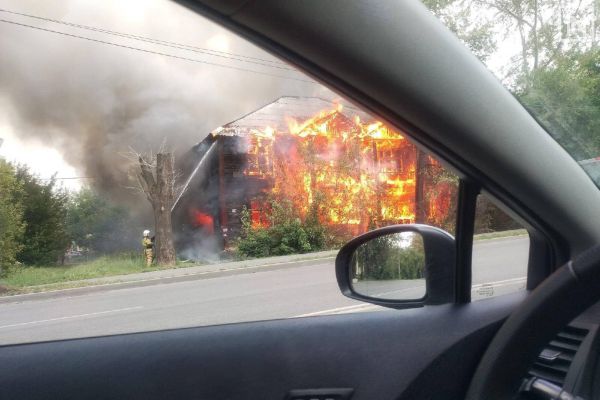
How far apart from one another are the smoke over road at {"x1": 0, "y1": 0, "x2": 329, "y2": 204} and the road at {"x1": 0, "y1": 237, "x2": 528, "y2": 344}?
1.64 ft

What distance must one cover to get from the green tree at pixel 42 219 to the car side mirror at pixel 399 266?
1.10 metres

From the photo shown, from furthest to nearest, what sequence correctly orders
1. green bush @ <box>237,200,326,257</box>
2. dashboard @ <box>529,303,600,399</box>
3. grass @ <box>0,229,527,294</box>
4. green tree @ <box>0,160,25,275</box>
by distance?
green bush @ <box>237,200,326,257</box>, grass @ <box>0,229,527,294</box>, green tree @ <box>0,160,25,275</box>, dashboard @ <box>529,303,600,399</box>

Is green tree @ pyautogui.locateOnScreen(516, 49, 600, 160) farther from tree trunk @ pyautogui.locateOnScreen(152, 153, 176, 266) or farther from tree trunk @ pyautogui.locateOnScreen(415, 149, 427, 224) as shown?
tree trunk @ pyautogui.locateOnScreen(152, 153, 176, 266)

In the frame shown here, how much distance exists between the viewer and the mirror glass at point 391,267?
7.40ft

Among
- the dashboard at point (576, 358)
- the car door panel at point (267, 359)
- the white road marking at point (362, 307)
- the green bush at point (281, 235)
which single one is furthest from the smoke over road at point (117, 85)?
the dashboard at point (576, 358)

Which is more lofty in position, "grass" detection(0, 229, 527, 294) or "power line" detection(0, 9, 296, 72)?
"power line" detection(0, 9, 296, 72)

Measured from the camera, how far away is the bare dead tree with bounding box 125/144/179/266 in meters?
2.31

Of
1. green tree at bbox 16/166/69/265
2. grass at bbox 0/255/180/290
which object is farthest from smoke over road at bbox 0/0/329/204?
grass at bbox 0/255/180/290

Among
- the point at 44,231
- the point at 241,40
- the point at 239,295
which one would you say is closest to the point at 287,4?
the point at 241,40

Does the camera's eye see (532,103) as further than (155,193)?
No

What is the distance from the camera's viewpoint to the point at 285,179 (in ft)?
7.75

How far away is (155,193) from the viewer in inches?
91.3

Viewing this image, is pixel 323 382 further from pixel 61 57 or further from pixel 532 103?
pixel 61 57

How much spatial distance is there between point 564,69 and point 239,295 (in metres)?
1.64
